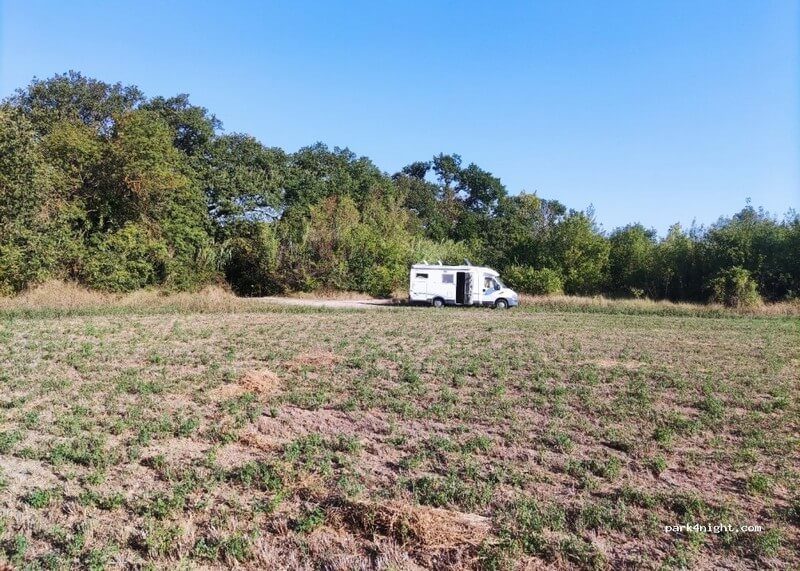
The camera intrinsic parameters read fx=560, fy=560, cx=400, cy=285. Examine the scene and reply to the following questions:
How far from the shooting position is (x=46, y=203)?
81.9ft

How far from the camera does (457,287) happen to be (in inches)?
1066

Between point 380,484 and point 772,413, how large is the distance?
569 cm

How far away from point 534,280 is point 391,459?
93.7 feet

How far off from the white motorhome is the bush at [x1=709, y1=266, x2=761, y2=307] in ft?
37.2

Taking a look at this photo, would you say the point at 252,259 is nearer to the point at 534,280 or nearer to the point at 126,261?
A: the point at 126,261

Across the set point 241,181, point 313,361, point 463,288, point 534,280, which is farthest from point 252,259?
point 313,361

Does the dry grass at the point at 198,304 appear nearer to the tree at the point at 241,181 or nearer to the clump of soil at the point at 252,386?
the tree at the point at 241,181

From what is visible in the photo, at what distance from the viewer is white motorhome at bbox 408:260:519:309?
26.8 m

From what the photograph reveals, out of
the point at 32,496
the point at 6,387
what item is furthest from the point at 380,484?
the point at 6,387

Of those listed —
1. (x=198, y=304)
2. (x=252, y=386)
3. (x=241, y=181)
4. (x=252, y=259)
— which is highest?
(x=241, y=181)

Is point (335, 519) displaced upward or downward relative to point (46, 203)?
downward

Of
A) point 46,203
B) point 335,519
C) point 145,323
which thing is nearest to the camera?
point 335,519

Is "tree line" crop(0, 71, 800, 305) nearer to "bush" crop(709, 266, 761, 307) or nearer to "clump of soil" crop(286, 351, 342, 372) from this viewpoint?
"bush" crop(709, 266, 761, 307)

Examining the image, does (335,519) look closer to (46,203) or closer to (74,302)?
(74,302)
